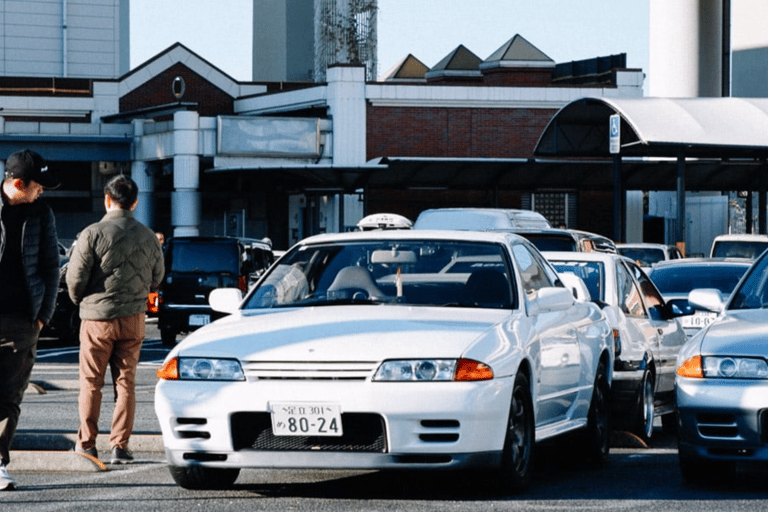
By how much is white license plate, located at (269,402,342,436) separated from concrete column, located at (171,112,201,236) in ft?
137

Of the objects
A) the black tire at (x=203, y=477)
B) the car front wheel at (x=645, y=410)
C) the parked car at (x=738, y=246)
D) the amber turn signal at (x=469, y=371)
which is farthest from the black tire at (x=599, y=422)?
the parked car at (x=738, y=246)

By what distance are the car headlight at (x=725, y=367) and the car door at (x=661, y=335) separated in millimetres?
4012

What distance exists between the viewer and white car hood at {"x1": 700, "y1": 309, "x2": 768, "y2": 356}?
835 centimetres

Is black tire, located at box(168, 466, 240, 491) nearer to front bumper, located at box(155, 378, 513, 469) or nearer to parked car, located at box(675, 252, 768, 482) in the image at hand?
front bumper, located at box(155, 378, 513, 469)

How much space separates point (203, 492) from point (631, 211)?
47467 mm

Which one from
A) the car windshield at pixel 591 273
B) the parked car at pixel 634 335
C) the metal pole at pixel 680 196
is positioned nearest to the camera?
the parked car at pixel 634 335

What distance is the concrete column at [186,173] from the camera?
48.9 m

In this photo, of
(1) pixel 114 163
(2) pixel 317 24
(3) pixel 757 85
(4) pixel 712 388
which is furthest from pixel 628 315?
(2) pixel 317 24

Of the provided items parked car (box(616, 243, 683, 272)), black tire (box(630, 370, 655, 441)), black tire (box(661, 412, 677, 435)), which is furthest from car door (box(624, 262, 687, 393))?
parked car (box(616, 243, 683, 272))

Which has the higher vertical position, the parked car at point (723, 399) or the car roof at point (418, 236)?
the car roof at point (418, 236)

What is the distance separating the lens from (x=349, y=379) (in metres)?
7.64

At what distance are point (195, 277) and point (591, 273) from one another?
13.3 metres

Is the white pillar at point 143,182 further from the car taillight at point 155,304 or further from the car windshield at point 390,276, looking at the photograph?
the car windshield at point 390,276

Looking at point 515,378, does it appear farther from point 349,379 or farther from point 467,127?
point 467,127
